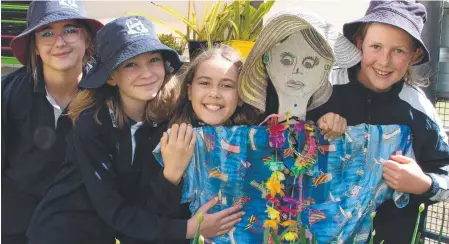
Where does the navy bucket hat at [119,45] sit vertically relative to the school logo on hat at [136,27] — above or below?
below

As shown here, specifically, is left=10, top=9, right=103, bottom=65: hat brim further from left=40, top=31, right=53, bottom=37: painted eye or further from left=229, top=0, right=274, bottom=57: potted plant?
left=229, top=0, right=274, bottom=57: potted plant

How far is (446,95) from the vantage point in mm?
2168

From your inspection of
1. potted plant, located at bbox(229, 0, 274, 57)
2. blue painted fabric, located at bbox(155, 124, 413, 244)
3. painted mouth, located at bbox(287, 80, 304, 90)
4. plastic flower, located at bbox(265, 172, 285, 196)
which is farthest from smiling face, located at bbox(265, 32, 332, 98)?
potted plant, located at bbox(229, 0, 274, 57)

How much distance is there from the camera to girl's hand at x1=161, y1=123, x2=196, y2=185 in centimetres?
185

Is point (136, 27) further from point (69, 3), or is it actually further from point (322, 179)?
point (322, 179)

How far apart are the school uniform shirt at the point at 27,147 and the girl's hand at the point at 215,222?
66 centimetres

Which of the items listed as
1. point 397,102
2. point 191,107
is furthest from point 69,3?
point 397,102

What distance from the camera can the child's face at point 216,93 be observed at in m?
1.91

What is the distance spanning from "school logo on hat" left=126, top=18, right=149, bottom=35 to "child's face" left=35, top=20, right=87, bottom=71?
1.12 feet

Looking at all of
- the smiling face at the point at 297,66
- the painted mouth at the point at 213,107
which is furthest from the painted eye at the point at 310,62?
the painted mouth at the point at 213,107

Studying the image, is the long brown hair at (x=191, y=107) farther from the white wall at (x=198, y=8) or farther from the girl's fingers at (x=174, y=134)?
the white wall at (x=198, y=8)

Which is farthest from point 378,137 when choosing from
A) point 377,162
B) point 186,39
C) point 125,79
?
point 186,39

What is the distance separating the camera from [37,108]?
7.23ft

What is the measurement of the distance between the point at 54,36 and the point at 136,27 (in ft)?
1.36
